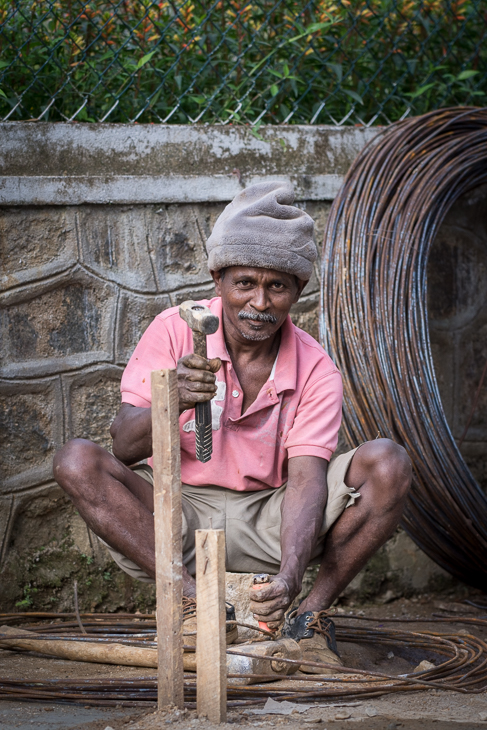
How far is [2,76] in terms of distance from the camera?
3.21 meters

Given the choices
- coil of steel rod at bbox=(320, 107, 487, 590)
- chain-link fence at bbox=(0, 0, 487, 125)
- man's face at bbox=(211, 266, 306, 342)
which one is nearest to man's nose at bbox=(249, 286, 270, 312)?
man's face at bbox=(211, 266, 306, 342)

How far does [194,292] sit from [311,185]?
65 centimetres

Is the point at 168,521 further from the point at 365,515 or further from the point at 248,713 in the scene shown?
the point at 365,515

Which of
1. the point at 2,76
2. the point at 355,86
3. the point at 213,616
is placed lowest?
the point at 213,616

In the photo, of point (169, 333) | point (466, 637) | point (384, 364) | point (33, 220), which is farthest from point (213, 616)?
point (33, 220)

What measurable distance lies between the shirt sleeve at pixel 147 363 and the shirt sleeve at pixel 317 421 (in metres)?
0.43

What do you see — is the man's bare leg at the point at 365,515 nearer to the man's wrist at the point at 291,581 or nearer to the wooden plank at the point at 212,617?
the man's wrist at the point at 291,581

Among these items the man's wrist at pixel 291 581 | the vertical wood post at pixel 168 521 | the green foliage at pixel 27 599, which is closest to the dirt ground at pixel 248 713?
the vertical wood post at pixel 168 521

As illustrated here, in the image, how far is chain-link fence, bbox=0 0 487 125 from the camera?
10.9 ft

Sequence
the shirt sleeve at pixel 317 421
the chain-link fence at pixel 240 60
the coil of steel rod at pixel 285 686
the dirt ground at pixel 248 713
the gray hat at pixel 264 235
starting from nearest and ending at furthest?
the dirt ground at pixel 248 713
the coil of steel rod at pixel 285 686
the gray hat at pixel 264 235
the shirt sleeve at pixel 317 421
the chain-link fence at pixel 240 60

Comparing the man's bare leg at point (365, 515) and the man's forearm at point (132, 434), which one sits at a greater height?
the man's forearm at point (132, 434)

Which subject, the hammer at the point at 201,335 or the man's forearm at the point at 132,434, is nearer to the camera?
the hammer at the point at 201,335

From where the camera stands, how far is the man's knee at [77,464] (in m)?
2.54

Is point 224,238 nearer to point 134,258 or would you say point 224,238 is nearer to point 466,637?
point 134,258
